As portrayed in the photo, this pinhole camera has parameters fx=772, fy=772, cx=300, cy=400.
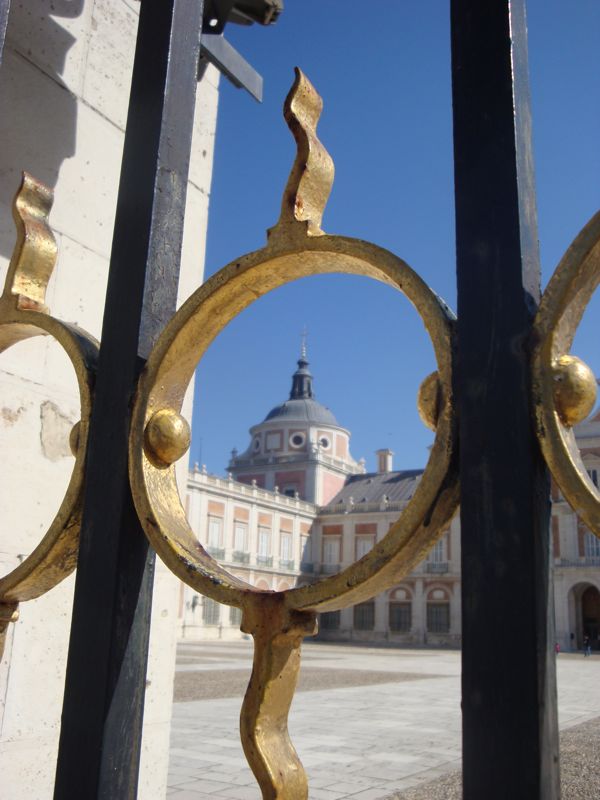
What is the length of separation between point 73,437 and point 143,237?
10.7 inches

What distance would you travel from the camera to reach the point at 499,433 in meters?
0.61

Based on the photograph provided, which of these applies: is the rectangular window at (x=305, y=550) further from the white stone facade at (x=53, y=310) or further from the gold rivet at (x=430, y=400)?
the gold rivet at (x=430, y=400)

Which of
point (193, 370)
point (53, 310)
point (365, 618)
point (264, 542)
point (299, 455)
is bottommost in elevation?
point (365, 618)

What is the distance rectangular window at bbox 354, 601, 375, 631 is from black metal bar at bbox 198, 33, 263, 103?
35.0m

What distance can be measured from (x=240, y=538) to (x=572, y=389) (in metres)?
33.4

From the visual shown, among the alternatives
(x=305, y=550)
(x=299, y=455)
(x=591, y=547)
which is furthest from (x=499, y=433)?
(x=299, y=455)

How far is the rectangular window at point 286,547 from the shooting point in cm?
3616

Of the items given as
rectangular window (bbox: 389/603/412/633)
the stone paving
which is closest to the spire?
rectangular window (bbox: 389/603/412/633)

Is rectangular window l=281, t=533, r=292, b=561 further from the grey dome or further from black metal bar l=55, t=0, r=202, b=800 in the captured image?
black metal bar l=55, t=0, r=202, b=800

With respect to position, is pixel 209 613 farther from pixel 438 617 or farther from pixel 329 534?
pixel 438 617

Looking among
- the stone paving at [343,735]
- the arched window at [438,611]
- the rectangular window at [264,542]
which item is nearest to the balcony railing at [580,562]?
the arched window at [438,611]

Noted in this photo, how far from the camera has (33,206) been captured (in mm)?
1090

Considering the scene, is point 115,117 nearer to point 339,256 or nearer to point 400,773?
point 339,256

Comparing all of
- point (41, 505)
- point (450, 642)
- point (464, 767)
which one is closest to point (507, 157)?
point (464, 767)
